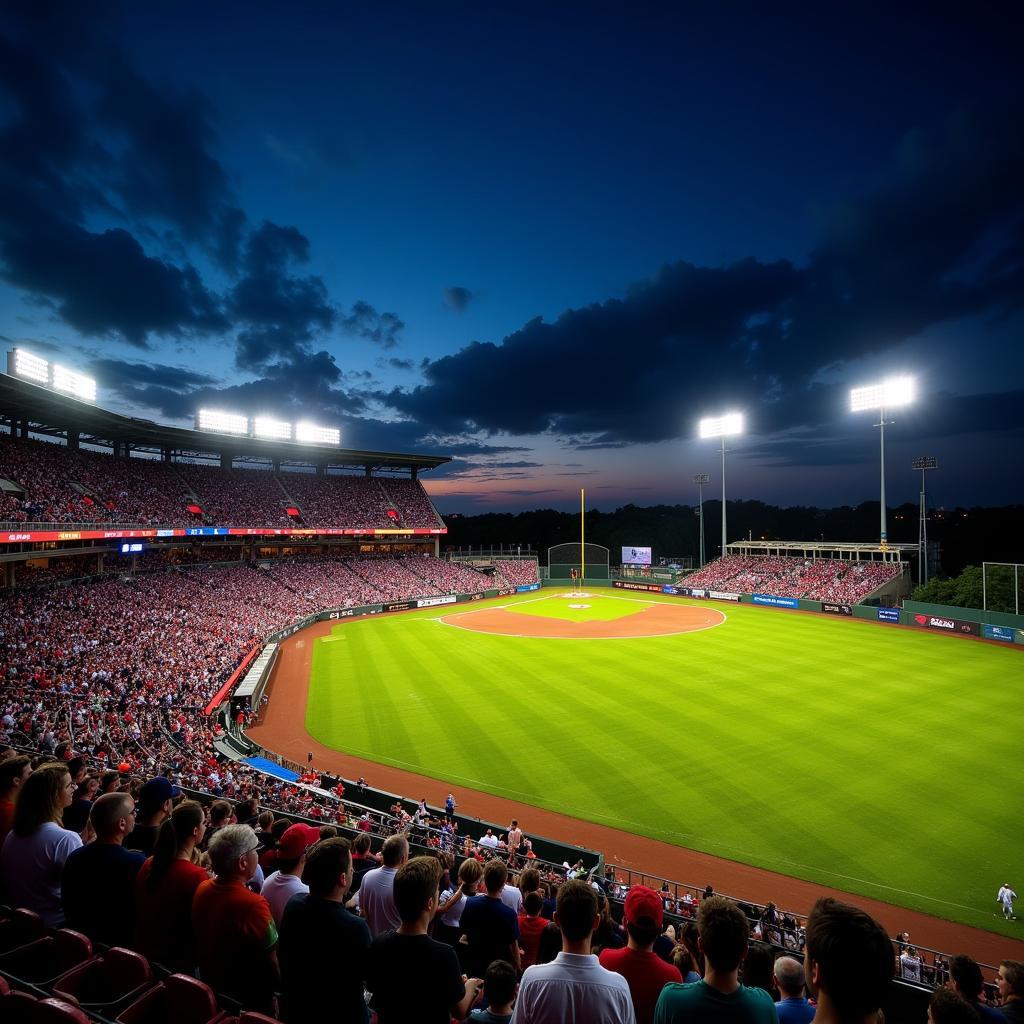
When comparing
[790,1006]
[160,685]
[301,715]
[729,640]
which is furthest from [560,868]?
[729,640]

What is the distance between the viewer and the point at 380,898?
14.9 feet

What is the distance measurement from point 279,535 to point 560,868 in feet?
157

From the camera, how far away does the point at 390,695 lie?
26984 millimetres

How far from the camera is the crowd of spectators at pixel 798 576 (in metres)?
51.0

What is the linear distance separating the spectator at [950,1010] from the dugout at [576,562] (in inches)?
2874

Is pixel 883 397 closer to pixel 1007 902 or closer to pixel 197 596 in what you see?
pixel 1007 902

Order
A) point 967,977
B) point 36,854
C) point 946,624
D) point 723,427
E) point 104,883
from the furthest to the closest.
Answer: point 723,427
point 946,624
point 967,977
point 36,854
point 104,883

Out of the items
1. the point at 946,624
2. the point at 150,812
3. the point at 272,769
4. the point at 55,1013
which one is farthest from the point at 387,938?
the point at 946,624

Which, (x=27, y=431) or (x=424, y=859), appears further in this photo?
(x=27, y=431)

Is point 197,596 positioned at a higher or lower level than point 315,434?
lower

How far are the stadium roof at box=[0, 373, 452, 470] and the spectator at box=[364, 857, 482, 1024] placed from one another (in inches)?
1321

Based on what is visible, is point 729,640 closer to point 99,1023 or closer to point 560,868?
point 560,868

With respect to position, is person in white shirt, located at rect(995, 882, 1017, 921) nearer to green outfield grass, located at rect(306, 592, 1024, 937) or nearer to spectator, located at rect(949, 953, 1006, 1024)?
green outfield grass, located at rect(306, 592, 1024, 937)

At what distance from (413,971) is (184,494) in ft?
175
